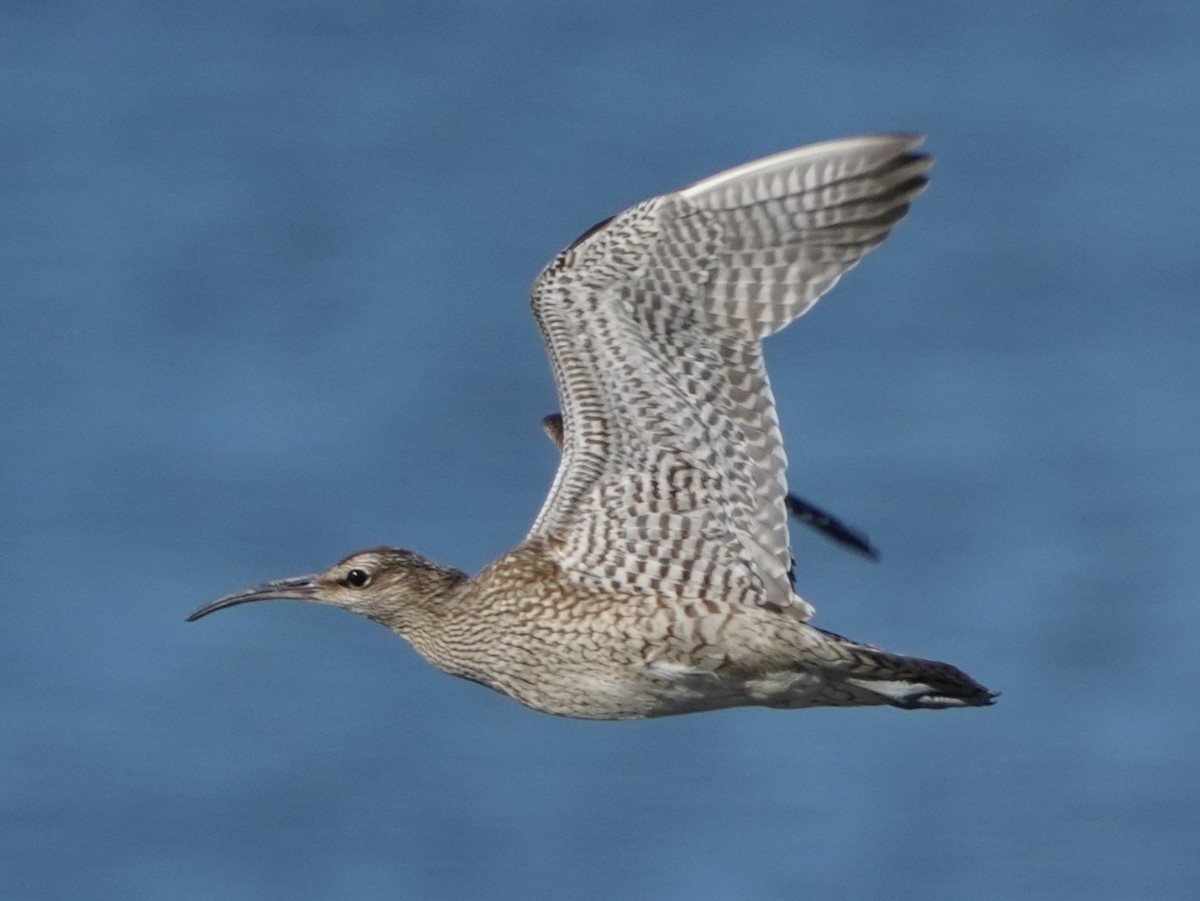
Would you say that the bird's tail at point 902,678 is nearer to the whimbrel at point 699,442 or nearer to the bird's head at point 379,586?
the whimbrel at point 699,442

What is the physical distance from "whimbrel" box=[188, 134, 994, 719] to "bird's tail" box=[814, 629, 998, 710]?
11 mm

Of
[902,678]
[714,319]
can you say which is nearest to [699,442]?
[714,319]

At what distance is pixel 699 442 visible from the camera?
10.2m

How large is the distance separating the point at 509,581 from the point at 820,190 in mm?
2392

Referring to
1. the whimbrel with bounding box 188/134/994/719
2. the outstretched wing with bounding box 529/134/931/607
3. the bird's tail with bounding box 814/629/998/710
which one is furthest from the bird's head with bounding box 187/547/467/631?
the bird's tail with bounding box 814/629/998/710

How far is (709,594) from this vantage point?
33.7 feet

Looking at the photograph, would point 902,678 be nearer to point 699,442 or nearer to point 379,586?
point 699,442

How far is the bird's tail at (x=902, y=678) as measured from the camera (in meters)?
9.89

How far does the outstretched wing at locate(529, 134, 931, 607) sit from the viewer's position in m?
10.1

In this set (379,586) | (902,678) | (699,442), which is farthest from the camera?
(379,586)

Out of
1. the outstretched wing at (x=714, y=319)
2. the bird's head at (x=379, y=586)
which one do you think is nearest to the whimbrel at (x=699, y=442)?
the outstretched wing at (x=714, y=319)

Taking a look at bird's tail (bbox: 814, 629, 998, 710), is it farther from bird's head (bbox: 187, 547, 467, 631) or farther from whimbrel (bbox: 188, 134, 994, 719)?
bird's head (bbox: 187, 547, 467, 631)

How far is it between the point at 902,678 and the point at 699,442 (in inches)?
56.2

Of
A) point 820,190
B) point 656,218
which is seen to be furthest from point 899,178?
point 656,218
